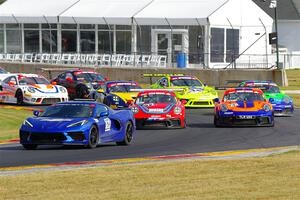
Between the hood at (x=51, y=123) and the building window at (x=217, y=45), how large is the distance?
107 feet

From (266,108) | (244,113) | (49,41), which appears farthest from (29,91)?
(49,41)

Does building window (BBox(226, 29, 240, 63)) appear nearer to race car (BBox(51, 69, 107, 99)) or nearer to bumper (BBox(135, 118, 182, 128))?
race car (BBox(51, 69, 107, 99))

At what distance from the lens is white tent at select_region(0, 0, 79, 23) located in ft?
196

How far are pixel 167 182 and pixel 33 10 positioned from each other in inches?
1846

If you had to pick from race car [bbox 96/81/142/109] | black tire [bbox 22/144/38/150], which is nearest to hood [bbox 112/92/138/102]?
race car [bbox 96/81/142/109]

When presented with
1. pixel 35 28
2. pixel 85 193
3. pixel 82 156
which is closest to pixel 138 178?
pixel 85 193

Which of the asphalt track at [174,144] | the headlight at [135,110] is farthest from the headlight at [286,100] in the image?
the headlight at [135,110]

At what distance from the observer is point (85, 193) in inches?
562

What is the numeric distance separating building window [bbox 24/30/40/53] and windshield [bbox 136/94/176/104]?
32303mm

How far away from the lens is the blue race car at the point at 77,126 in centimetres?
2130

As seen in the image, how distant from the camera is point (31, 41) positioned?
6116 cm

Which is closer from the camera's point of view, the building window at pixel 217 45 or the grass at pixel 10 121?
the grass at pixel 10 121

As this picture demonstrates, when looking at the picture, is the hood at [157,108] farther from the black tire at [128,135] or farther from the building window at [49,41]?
the building window at [49,41]

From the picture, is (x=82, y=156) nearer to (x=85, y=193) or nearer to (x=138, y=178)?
(x=138, y=178)
